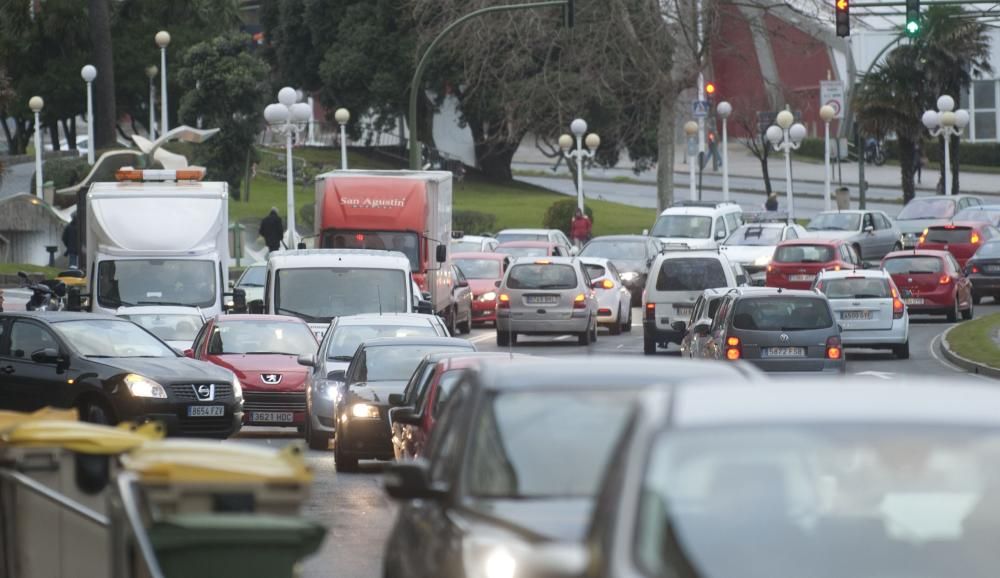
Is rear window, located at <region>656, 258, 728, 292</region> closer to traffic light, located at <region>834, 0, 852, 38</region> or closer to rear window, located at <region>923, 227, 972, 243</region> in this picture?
traffic light, located at <region>834, 0, 852, 38</region>

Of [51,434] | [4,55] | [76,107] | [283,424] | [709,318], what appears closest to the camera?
A: [51,434]

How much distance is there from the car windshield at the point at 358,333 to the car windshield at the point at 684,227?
2465 centimetres

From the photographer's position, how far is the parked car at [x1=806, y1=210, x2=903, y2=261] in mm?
49281

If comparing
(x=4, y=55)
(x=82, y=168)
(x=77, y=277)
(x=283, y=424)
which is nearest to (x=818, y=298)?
(x=283, y=424)

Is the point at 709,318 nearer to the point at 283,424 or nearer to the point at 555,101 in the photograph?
the point at 283,424

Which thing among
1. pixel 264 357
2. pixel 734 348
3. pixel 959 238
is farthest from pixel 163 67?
pixel 734 348

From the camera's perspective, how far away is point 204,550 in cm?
744

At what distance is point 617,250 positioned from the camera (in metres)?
43.6

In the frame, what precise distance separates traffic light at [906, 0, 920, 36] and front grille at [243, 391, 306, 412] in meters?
19.5

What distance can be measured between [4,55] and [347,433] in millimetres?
63349

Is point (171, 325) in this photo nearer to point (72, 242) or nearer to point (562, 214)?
point (72, 242)

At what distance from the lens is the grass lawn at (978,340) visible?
29.9 m

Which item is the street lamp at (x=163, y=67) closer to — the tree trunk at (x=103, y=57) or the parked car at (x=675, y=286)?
the tree trunk at (x=103, y=57)

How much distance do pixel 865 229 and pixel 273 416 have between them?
2791 cm
